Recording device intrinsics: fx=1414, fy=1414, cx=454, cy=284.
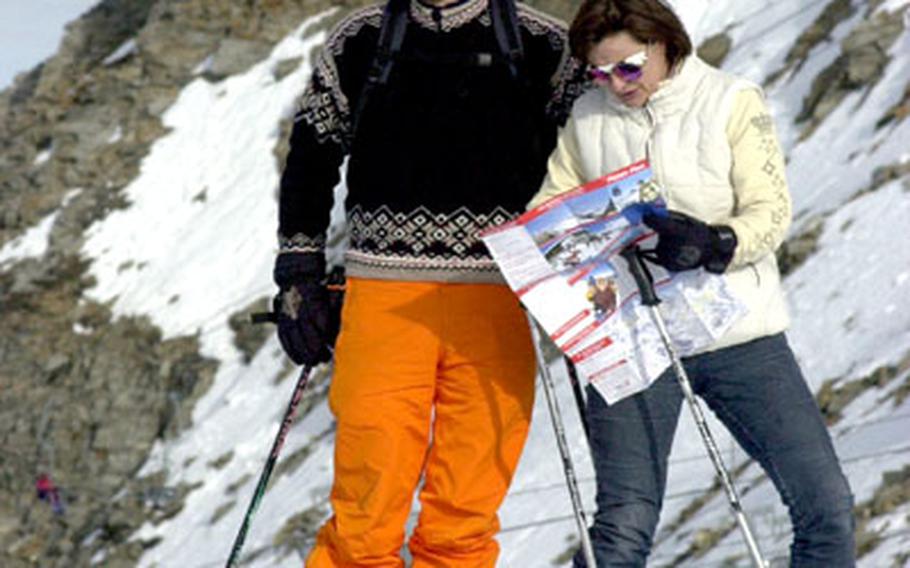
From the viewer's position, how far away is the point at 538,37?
5316mm

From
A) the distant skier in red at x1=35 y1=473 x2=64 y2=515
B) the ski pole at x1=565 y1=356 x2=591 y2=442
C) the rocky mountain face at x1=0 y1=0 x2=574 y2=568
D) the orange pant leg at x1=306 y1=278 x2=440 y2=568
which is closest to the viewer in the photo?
the ski pole at x1=565 y1=356 x2=591 y2=442

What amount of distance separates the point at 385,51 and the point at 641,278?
128 cm

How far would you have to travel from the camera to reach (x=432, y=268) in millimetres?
5340

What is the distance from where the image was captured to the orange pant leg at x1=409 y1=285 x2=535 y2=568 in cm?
535

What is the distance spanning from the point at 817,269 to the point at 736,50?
9.77 metres

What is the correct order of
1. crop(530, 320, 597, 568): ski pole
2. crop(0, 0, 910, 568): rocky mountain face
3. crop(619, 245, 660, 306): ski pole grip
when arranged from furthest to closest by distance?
1. crop(0, 0, 910, 568): rocky mountain face
2. crop(530, 320, 597, 568): ski pole
3. crop(619, 245, 660, 306): ski pole grip

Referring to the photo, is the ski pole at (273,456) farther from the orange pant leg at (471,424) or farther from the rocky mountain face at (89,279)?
the rocky mountain face at (89,279)

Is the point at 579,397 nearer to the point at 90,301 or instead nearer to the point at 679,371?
the point at 679,371

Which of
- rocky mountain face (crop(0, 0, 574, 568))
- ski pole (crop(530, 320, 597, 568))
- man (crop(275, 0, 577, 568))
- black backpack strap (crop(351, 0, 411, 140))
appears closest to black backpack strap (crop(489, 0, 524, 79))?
man (crop(275, 0, 577, 568))

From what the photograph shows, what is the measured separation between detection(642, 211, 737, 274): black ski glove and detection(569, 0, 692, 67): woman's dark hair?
23.2 inches

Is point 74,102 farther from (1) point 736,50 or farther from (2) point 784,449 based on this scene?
(2) point 784,449

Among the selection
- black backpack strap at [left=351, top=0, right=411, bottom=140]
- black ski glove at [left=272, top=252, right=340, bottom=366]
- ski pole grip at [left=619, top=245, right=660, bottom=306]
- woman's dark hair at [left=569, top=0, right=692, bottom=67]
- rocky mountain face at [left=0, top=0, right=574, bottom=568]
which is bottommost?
rocky mountain face at [left=0, top=0, right=574, bottom=568]

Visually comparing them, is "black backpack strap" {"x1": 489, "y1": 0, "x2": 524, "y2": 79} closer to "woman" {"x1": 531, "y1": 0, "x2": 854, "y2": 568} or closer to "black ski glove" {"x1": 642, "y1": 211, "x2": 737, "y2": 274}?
"woman" {"x1": 531, "y1": 0, "x2": 854, "y2": 568}

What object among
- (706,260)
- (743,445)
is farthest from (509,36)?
(743,445)
